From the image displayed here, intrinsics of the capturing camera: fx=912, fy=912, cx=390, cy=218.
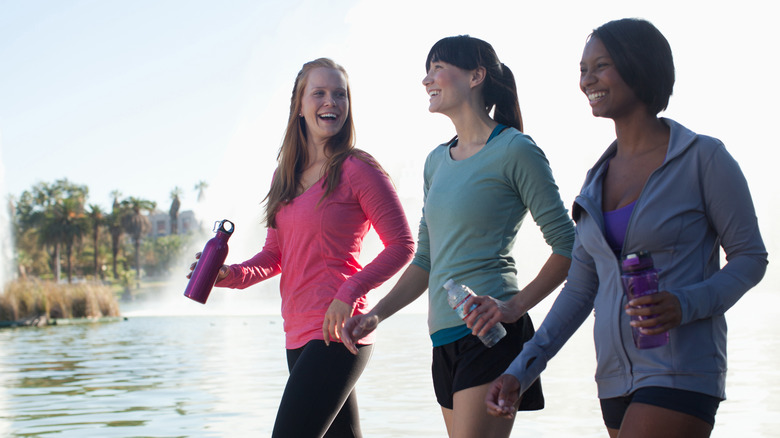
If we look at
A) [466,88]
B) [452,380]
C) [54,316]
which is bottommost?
[54,316]

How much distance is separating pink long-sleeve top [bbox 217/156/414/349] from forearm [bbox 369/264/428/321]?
11 centimetres

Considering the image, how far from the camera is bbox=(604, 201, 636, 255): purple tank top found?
2564 millimetres

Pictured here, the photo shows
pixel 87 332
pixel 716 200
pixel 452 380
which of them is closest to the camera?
pixel 716 200

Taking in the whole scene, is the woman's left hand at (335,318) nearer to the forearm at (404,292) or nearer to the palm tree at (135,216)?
the forearm at (404,292)

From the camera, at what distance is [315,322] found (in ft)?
11.8

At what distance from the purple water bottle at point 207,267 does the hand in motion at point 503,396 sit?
152 centimetres

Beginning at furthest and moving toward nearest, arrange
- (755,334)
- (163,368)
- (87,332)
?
(87,332), (755,334), (163,368)

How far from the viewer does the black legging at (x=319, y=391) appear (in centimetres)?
334

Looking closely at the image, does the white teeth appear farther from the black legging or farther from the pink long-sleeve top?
the black legging

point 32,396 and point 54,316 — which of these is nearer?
point 32,396

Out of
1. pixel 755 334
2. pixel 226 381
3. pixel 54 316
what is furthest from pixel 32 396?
pixel 54 316

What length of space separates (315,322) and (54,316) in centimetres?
3085

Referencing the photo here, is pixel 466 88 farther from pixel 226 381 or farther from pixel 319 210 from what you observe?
pixel 226 381

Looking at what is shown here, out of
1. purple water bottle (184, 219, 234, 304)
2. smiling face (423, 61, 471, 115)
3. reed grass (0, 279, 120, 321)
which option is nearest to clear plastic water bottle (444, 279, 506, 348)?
smiling face (423, 61, 471, 115)
